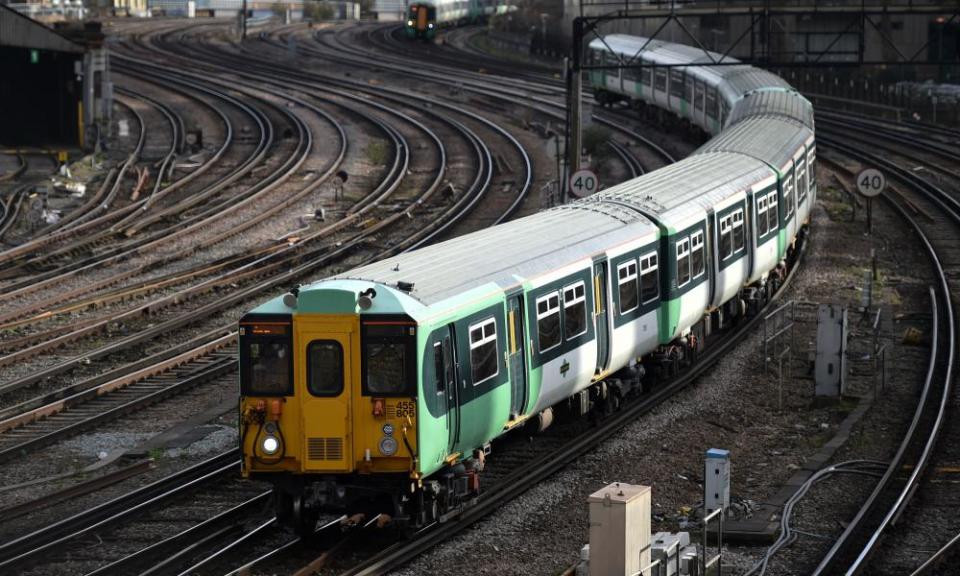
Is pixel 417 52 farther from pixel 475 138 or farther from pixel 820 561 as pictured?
pixel 820 561

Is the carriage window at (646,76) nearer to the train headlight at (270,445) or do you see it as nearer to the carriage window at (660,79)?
the carriage window at (660,79)

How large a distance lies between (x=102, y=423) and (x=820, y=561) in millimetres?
9307

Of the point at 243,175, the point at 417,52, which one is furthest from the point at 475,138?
the point at 417,52

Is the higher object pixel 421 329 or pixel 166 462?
pixel 421 329

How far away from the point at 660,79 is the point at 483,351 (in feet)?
122

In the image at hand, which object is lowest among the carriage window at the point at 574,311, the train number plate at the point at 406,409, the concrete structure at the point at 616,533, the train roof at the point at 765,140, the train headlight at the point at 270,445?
the concrete structure at the point at 616,533

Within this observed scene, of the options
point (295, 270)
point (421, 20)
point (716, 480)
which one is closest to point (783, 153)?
point (295, 270)

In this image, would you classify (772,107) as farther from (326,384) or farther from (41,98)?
(326,384)

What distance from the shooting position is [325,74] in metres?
67.4

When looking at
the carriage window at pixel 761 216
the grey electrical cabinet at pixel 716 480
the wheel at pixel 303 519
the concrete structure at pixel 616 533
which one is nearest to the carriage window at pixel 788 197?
the carriage window at pixel 761 216

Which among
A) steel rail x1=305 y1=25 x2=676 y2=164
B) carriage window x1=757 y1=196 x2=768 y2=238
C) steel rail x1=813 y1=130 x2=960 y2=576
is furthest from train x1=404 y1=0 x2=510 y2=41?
steel rail x1=813 y1=130 x2=960 y2=576

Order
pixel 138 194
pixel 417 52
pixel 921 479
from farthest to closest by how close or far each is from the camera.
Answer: pixel 417 52
pixel 138 194
pixel 921 479

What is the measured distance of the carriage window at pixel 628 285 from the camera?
19016 millimetres

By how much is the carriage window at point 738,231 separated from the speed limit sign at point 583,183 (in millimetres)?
4675
